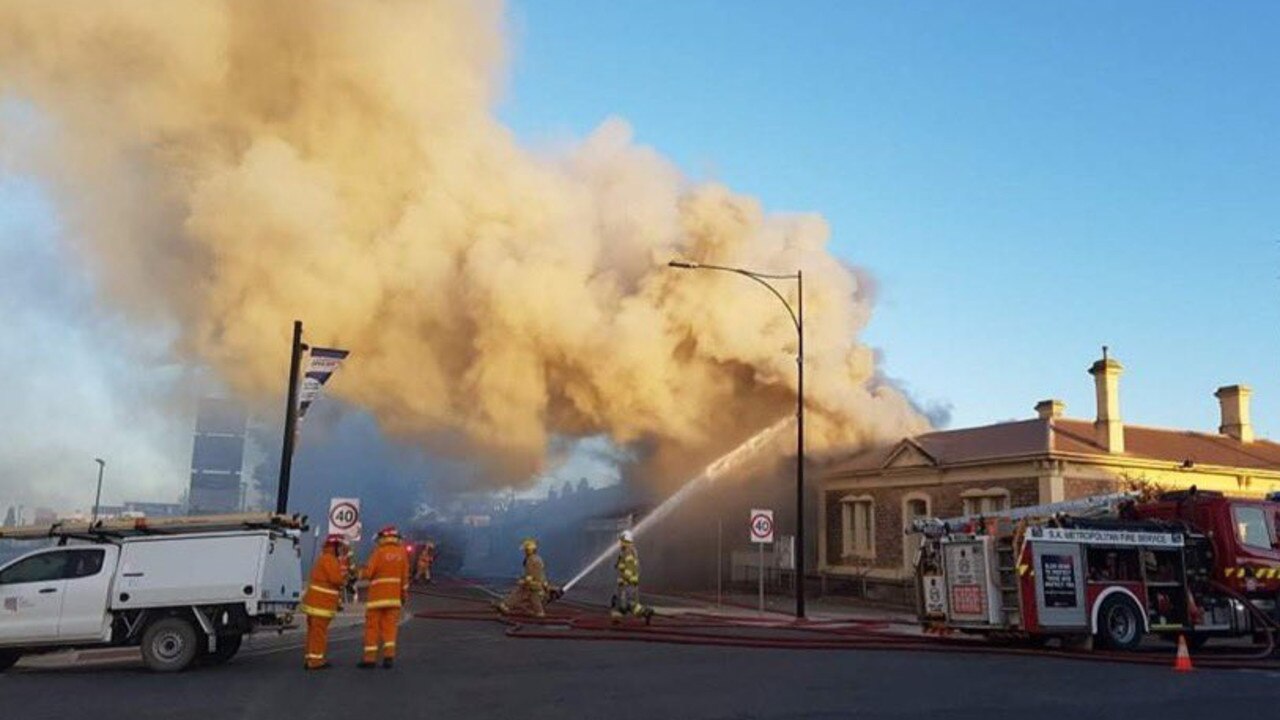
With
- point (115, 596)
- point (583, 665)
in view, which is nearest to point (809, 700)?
point (583, 665)

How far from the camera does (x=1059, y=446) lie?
2753cm

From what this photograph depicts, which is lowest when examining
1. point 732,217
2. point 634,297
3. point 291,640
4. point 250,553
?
point 291,640

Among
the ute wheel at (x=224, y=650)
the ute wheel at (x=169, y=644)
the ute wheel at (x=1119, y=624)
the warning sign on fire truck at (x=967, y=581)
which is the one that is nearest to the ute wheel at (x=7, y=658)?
the ute wheel at (x=169, y=644)

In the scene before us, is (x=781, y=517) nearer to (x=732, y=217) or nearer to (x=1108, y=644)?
(x=732, y=217)

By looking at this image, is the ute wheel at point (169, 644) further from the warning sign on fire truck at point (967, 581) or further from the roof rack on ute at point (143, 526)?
the warning sign on fire truck at point (967, 581)

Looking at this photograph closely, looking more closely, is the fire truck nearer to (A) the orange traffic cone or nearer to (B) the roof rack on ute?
(A) the orange traffic cone

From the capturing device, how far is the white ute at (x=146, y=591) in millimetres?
12195

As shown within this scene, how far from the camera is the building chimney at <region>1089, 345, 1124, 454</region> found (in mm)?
28547

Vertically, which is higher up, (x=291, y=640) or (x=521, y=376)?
(x=521, y=376)

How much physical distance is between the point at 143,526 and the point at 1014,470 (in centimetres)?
2151

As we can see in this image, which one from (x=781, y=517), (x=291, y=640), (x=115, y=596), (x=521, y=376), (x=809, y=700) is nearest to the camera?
(x=809, y=700)

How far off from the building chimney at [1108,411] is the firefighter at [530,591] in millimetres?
16072

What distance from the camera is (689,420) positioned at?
3228 centimetres

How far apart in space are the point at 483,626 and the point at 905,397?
21.0m
